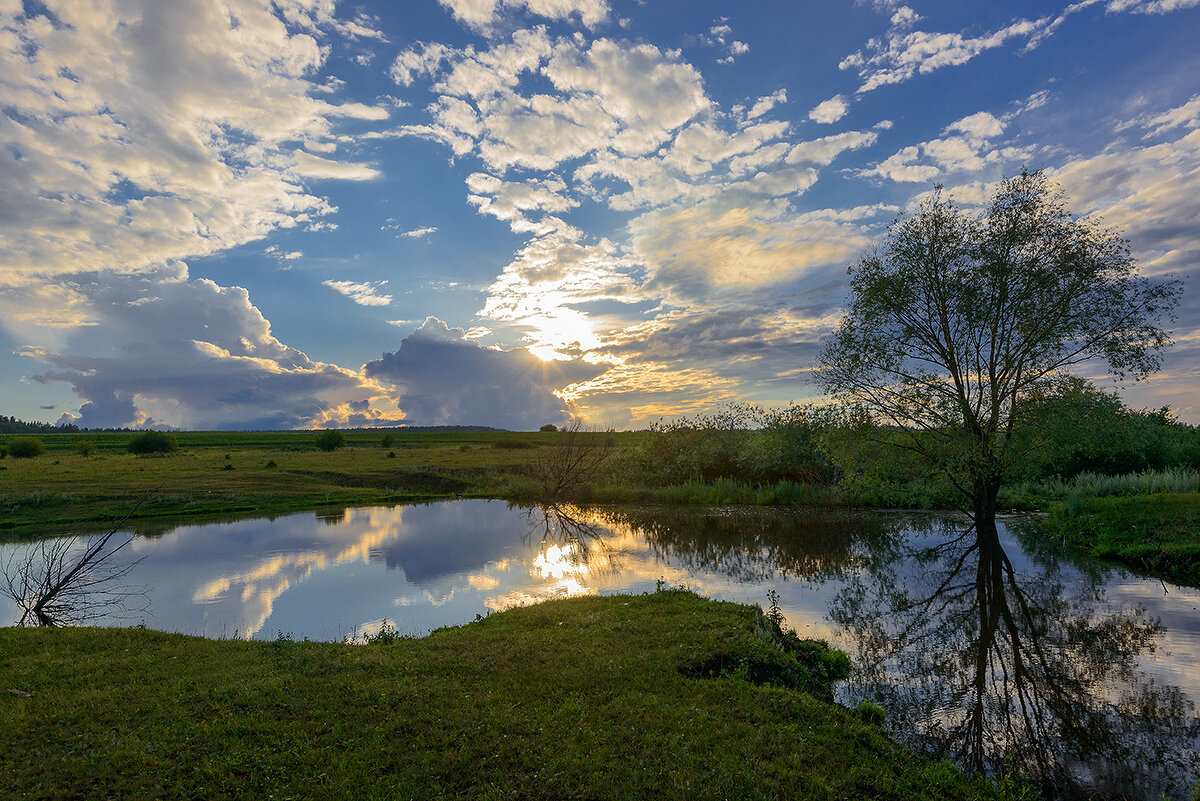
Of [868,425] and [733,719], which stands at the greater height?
[868,425]

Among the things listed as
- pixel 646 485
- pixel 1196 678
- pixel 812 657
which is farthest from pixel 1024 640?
pixel 646 485

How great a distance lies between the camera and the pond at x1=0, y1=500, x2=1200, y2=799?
28.1ft

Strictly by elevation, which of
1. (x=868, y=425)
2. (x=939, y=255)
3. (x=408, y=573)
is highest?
(x=939, y=255)

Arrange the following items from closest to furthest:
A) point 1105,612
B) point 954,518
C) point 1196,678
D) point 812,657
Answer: point 1196,678
point 812,657
point 1105,612
point 954,518

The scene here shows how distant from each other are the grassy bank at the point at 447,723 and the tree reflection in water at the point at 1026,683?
152cm

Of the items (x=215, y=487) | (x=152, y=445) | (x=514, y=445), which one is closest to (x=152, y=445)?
(x=152, y=445)

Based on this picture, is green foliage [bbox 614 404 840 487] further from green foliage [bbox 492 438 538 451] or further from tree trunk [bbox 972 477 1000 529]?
green foliage [bbox 492 438 538 451]

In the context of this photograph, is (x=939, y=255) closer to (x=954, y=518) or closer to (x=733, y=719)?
(x=954, y=518)

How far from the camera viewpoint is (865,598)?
15.7m

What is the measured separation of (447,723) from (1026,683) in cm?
1027

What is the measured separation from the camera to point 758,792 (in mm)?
6000

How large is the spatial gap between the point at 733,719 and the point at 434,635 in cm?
684

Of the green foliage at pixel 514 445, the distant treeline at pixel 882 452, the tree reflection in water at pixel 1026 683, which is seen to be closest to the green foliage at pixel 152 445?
the green foliage at pixel 514 445

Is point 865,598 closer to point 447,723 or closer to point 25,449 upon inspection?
point 447,723
